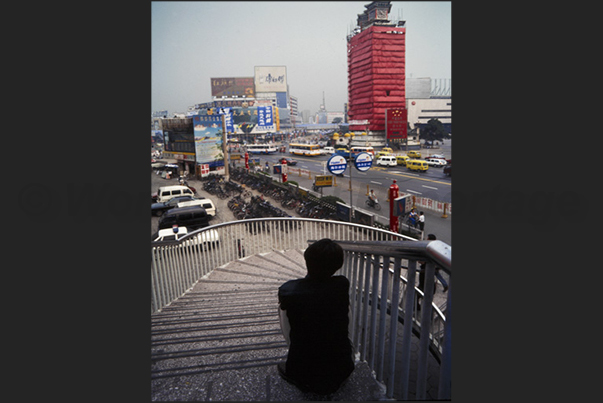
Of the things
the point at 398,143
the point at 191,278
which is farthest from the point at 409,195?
the point at 191,278

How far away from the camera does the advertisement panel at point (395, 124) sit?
681 cm

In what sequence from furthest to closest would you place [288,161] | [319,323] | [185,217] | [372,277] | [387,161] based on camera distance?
[288,161] → [387,161] → [185,217] → [372,277] → [319,323]

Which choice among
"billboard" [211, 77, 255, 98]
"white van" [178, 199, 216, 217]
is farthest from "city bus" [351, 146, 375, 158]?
"white van" [178, 199, 216, 217]

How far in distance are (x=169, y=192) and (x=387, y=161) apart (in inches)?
151

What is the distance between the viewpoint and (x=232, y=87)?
18.0 ft

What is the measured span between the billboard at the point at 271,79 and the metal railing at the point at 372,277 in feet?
6.07

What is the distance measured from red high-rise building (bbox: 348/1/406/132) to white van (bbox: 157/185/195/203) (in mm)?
3093

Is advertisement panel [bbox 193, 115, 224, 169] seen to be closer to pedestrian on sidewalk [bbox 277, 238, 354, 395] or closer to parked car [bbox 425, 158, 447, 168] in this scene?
parked car [bbox 425, 158, 447, 168]

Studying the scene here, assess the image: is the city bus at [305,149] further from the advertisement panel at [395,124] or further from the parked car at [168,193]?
the parked car at [168,193]

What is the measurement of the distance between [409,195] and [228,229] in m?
3.35

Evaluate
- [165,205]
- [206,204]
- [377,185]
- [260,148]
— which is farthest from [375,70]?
[165,205]

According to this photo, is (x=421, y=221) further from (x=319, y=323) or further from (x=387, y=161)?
(x=319, y=323)

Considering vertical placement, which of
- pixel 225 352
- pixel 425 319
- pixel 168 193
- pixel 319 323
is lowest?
pixel 225 352

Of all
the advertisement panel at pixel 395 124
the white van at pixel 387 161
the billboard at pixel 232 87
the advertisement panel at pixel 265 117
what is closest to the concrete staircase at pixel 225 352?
the billboard at pixel 232 87
